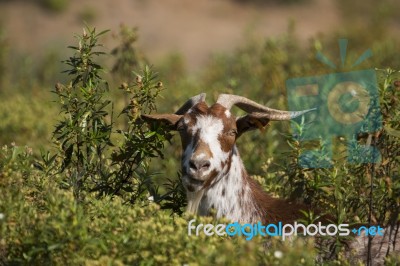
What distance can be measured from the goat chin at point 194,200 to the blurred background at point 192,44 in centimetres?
380

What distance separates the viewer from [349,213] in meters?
9.84

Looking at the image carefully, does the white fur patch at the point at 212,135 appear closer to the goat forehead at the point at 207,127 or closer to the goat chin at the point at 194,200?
the goat forehead at the point at 207,127

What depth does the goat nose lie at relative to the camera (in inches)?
350

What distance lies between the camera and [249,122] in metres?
9.68

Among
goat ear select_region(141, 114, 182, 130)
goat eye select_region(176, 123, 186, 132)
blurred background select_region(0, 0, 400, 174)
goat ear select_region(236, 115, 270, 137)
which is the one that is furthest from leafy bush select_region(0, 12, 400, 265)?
blurred background select_region(0, 0, 400, 174)

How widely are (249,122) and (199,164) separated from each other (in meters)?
1.01

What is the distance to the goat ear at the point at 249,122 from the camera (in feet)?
31.7

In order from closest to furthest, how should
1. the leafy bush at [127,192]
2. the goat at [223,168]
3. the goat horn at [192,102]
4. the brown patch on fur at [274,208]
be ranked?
the leafy bush at [127,192], the goat at [223,168], the brown patch on fur at [274,208], the goat horn at [192,102]

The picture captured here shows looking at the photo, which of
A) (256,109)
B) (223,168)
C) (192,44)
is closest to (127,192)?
(223,168)

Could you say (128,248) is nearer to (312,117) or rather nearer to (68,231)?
(68,231)

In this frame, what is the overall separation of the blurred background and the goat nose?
402cm

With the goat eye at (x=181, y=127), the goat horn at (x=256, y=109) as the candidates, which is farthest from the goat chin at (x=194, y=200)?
the goat horn at (x=256, y=109)

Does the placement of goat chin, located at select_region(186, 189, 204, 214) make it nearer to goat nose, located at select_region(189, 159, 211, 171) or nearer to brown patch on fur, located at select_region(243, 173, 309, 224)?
goat nose, located at select_region(189, 159, 211, 171)

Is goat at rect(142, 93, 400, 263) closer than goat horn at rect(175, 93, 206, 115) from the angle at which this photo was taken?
Yes
